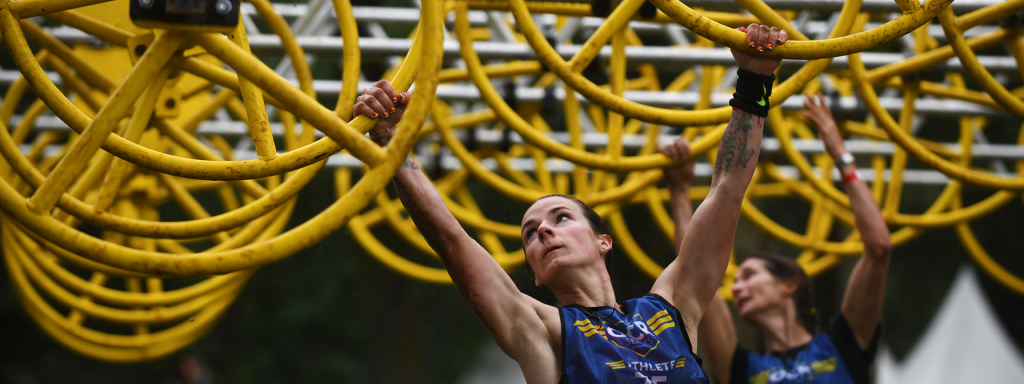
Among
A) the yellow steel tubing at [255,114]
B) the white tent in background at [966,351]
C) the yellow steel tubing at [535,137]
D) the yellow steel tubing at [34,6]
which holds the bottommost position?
the white tent in background at [966,351]

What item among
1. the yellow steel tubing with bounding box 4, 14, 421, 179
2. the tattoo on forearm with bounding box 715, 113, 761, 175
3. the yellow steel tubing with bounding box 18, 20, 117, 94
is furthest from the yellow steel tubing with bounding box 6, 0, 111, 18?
the tattoo on forearm with bounding box 715, 113, 761, 175

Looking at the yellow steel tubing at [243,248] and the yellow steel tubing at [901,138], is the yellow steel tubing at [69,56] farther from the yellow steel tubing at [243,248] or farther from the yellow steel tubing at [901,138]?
the yellow steel tubing at [901,138]

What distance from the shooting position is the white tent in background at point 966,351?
366 inches

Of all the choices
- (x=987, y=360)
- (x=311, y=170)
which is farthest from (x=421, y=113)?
(x=987, y=360)

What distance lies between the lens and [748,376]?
4.18m

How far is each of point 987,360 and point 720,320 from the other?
268 inches

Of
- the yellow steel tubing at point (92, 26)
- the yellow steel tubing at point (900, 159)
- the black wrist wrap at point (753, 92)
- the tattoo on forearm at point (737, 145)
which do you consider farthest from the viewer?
the yellow steel tubing at point (900, 159)

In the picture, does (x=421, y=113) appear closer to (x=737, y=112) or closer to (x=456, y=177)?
(x=737, y=112)

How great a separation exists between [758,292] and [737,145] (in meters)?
1.88

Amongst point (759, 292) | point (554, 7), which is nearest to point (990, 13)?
point (759, 292)

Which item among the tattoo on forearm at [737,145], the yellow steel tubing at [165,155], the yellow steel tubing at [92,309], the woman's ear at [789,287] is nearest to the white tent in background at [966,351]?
the woman's ear at [789,287]

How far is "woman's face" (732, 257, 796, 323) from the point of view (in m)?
4.48

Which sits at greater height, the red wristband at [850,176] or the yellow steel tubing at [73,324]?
the red wristband at [850,176]

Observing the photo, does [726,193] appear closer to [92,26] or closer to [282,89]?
[282,89]
